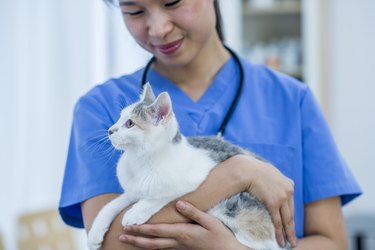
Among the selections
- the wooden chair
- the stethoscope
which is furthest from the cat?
the wooden chair

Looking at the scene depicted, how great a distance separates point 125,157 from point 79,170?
8.8 inches

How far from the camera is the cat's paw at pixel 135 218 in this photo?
0.89 metres

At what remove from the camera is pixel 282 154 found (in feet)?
3.69

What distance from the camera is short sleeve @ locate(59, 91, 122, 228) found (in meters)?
1.05

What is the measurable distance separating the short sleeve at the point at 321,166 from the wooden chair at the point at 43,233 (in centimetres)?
147

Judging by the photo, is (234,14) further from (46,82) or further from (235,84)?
(235,84)

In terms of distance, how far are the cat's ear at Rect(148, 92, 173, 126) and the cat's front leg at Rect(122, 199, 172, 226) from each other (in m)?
0.17

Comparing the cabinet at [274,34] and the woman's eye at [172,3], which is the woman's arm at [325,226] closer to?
the woman's eye at [172,3]

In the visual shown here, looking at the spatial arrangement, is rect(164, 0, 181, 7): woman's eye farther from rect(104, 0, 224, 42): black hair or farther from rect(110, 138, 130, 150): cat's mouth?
rect(110, 138, 130, 150): cat's mouth

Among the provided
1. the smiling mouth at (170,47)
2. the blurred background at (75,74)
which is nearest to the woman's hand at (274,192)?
the smiling mouth at (170,47)

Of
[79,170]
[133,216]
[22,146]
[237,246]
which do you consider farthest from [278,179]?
[22,146]

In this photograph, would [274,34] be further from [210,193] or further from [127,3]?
[210,193]

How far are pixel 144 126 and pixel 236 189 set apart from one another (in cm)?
24

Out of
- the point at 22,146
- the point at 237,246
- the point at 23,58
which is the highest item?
the point at 23,58
